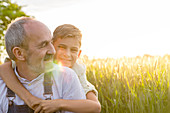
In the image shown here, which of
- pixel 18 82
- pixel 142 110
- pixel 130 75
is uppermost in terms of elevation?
pixel 18 82

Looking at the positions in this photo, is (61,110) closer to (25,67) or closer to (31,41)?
(25,67)

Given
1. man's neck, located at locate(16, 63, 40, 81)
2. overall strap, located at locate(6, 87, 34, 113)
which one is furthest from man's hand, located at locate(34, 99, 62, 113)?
man's neck, located at locate(16, 63, 40, 81)

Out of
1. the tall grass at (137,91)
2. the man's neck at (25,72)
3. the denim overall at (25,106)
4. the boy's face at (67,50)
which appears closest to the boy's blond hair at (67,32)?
the boy's face at (67,50)

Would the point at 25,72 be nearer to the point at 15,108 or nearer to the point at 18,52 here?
the point at 18,52

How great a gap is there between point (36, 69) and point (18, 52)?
0.23 metres

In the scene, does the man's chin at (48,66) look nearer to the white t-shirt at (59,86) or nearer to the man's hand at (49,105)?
the white t-shirt at (59,86)

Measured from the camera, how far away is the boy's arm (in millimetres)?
2057

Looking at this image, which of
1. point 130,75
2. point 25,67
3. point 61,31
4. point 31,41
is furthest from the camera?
point 130,75

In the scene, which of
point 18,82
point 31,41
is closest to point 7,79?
point 18,82

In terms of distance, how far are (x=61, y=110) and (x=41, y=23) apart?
0.83m

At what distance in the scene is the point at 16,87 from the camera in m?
2.13

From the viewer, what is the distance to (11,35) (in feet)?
6.83

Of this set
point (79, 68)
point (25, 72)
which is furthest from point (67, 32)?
point (25, 72)

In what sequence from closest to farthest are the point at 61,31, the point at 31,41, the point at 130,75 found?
the point at 31,41 < the point at 61,31 < the point at 130,75
